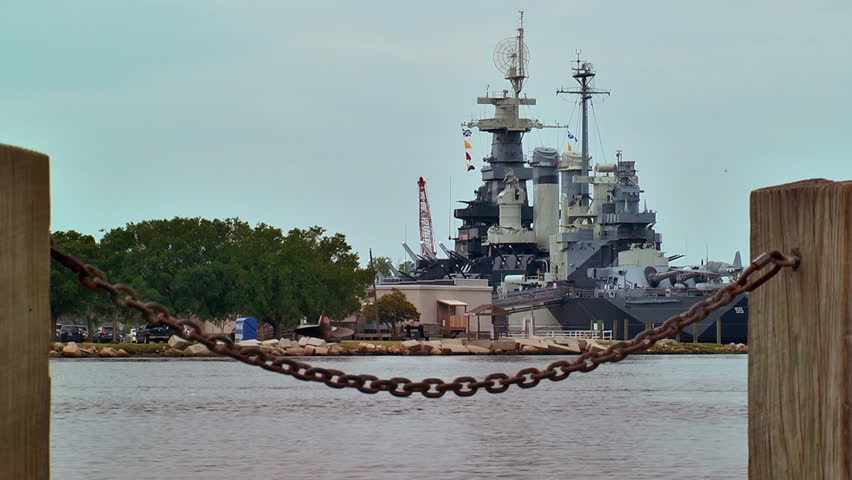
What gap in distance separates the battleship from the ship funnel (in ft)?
0.30

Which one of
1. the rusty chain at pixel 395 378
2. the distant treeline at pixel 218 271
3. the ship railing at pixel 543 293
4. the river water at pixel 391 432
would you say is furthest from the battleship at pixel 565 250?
the rusty chain at pixel 395 378

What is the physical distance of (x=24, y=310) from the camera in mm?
3840

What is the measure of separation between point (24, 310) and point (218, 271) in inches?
2838

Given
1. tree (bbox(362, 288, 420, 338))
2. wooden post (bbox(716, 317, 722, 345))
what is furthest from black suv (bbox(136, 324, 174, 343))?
wooden post (bbox(716, 317, 722, 345))

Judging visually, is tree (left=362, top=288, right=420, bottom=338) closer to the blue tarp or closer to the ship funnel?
the blue tarp

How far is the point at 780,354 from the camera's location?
14.5 ft

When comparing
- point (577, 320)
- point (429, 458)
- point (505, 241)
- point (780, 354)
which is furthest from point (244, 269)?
point (780, 354)

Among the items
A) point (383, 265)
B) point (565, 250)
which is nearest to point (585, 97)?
point (565, 250)

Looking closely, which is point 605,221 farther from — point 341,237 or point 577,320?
point 341,237

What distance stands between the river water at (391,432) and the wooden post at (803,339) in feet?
43.8

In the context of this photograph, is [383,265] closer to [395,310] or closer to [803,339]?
[395,310]

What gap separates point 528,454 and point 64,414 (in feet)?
41.9

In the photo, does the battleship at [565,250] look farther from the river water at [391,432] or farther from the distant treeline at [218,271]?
the river water at [391,432]

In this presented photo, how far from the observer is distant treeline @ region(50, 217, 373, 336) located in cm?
7412
